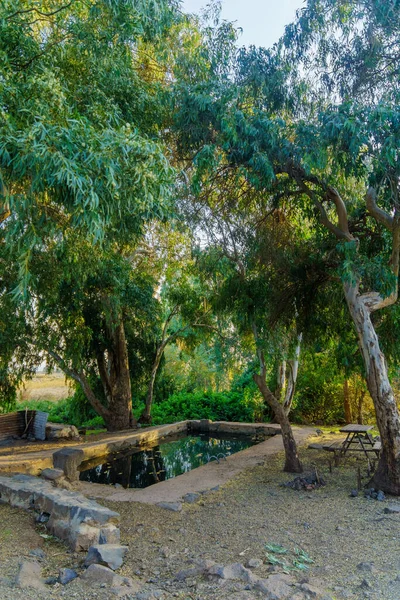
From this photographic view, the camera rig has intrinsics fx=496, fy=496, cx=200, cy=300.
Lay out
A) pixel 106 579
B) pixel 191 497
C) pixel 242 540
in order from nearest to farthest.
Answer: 1. pixel 106 579
2. pixel 242 540
3. pixel 191 497

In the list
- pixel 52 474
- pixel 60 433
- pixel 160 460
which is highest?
pixel 60 433

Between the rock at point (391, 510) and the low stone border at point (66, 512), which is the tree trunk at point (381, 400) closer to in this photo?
the rock at point (391, 510)

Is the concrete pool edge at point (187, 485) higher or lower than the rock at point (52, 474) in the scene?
lower

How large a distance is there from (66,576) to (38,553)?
2.47 ft

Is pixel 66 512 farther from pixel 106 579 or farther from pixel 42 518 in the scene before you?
pixel 106 579

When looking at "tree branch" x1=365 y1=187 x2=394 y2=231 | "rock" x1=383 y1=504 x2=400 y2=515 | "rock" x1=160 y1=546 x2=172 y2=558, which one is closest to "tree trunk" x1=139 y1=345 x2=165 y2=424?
"tree branch" x1=365 y1=187 x2=394 y2=231

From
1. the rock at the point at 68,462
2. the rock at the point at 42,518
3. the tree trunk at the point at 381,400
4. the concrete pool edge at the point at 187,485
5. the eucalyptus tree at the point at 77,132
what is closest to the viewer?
the eucalyptus tree at the point at 77,132

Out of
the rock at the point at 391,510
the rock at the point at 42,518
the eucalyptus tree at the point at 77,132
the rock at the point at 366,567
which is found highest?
the eucalyptus tree at the point at 77,132

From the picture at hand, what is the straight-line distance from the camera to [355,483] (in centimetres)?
683

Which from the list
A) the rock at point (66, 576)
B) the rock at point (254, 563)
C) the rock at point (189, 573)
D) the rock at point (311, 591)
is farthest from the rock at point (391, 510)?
the rock at point (66, 576)

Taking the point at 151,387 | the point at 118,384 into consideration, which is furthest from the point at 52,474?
the point at 151,387

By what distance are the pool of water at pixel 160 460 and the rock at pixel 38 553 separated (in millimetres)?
3816

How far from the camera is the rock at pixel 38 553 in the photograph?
13.8 feet

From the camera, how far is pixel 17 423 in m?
11.3
